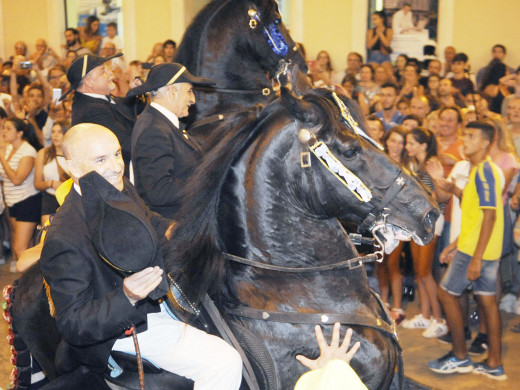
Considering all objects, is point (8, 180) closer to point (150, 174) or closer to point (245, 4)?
point (245, 4)

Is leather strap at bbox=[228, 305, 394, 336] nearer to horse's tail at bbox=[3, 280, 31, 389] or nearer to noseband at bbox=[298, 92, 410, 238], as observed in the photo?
noseband at bbox=[298, 92, 410, 238]

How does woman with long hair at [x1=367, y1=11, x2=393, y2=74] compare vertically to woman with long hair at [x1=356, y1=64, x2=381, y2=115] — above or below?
above

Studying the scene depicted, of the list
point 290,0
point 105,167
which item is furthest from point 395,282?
point 290,0

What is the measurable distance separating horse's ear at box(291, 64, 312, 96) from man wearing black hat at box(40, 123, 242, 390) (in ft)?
2.80

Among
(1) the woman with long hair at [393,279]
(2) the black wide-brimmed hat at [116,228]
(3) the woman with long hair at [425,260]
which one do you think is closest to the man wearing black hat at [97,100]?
(2) the black wide-brimmed hat at [116,228]

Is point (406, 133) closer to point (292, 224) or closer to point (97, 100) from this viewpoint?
point (97, 100)

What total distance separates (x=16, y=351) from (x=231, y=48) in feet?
9.25

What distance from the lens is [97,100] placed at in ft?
16.5

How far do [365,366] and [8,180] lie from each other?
699 cm

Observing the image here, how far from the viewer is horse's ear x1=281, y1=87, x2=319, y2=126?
3.14 m

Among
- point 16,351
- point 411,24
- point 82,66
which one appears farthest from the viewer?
point 411,24

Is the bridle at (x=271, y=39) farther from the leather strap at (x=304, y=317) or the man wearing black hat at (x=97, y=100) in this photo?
the leather strap at (x=304, y=317)

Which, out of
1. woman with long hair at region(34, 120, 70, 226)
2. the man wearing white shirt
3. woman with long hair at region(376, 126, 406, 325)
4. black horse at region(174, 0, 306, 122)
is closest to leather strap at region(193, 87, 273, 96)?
black horse at region(174, 0, 306, 122)

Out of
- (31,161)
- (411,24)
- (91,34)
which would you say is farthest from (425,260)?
(91,34)
